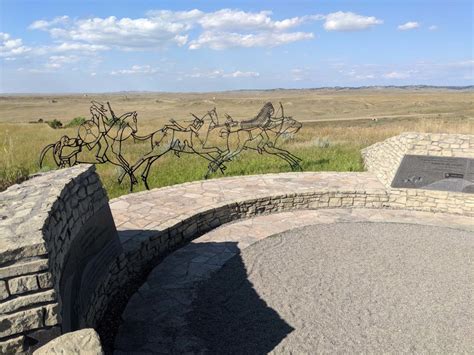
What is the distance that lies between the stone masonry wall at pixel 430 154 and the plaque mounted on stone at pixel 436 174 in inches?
5.1

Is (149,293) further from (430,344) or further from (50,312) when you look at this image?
(430,344)

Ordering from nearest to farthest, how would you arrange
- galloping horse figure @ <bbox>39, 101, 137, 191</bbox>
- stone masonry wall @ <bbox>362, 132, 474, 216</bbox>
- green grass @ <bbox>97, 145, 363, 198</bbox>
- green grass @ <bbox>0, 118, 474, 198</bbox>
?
1. stone masonry wall @ <bbox>362, 132, 474, 216</bbox>
2. galloping horse figure @ <bbox>39, 101, 137, 191</bbox>
3. green grass @ <bbox>97, 145, 363, 198</bbox>
4. green grass @ <bbox>0, 118, 474, 198</bbox>

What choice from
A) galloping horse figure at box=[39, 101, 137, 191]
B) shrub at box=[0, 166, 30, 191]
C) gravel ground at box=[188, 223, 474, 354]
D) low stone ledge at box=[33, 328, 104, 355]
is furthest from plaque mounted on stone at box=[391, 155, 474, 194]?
low stone ledge at box=[33, 328, 104, 355]

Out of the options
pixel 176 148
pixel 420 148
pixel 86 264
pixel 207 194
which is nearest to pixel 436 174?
pixel 420 148

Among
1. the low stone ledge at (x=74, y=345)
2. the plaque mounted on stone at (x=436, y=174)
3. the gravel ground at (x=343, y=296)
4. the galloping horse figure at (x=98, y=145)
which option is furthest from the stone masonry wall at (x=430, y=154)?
the low stone ledge at (x=74, y=345)

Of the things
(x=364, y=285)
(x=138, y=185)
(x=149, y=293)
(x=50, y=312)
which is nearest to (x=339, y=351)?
(x=364, y=285)

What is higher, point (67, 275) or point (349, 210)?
point (67, 275)

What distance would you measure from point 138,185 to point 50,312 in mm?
7899

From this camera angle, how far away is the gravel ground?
15.1 ft

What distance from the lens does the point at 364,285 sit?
19.1ft

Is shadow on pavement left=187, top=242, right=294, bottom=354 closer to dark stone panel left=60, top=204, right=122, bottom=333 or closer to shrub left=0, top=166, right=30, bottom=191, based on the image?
dark stone panel left=60, top=204, right=122, bottom=333

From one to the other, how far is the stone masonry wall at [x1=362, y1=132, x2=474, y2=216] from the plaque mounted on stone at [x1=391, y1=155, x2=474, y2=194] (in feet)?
0.42

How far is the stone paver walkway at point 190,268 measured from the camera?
4.63 metres

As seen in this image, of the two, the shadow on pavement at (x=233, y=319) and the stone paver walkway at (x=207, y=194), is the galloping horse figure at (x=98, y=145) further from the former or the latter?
the shadow on pavement at (x=233, y=319)
